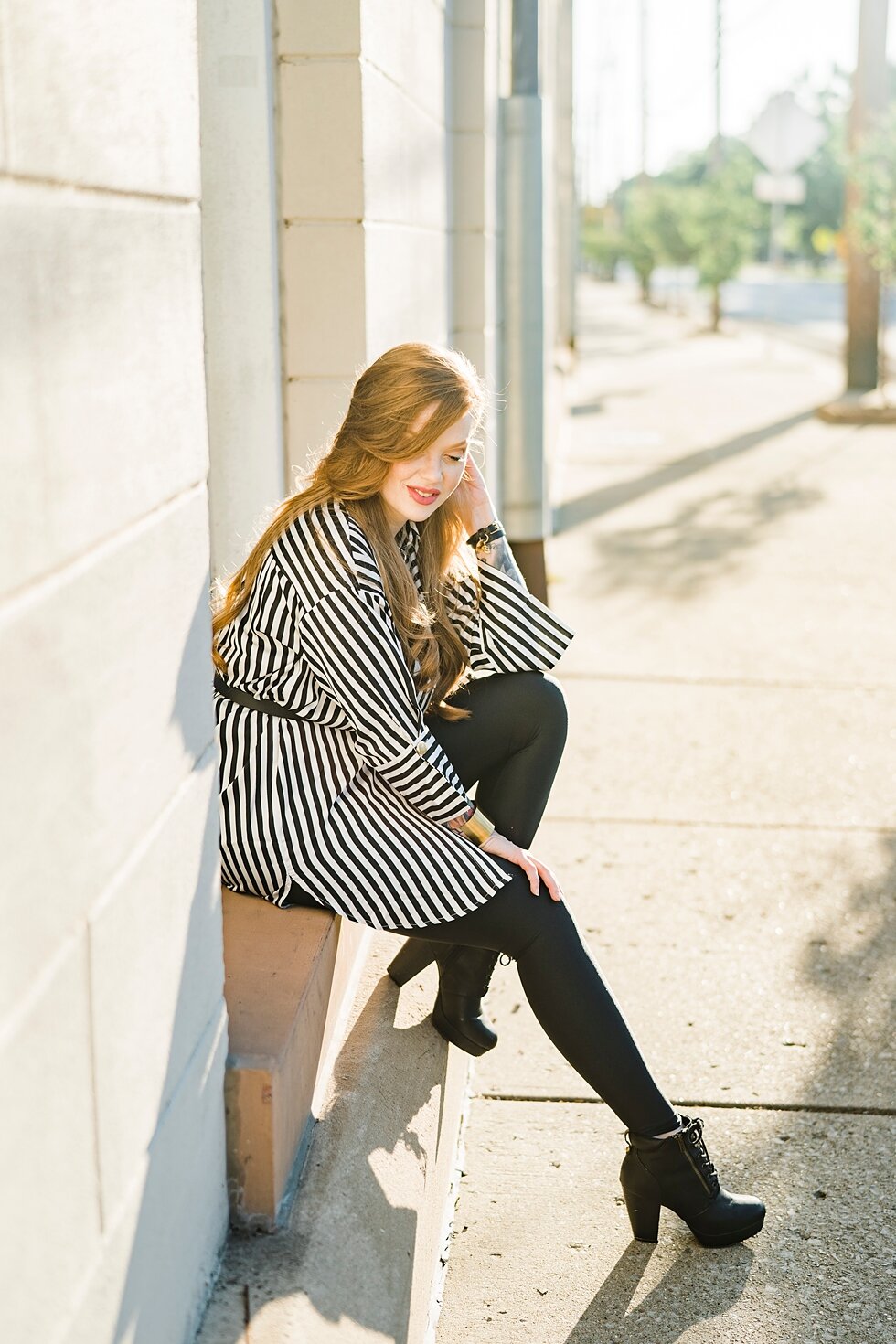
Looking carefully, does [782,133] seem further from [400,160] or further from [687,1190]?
[687,1190]

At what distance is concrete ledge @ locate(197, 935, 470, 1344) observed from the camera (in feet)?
6.64

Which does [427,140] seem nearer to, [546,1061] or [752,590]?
[546,1061]

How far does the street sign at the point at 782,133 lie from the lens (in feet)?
76.3

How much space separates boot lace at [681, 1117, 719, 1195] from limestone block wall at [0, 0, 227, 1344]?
36.1 inches

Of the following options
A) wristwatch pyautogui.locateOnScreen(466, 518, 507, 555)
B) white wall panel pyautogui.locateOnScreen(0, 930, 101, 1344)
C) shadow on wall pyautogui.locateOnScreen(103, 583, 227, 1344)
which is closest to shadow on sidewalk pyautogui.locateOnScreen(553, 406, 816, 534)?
wristwatch pyautogui.locateOnScreen(466, 518, 507, 555)

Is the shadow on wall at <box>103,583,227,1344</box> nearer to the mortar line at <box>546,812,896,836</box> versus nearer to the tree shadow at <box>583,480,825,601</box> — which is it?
the mortar line at <box>546,812,896,836</box>

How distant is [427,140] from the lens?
4.86 meters

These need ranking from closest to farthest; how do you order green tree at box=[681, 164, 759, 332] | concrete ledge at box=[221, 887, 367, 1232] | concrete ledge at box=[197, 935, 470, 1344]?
concrete ledge at box=[197, 935, 470, 1344] < concrete ledge at box=[221, 887, 367, 1232] < green tree at box=[681, 164, 759, 332]

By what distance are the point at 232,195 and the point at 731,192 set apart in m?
30.4

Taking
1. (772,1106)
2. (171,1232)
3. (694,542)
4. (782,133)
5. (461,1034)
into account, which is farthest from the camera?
(782,133)

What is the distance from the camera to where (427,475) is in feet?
9.27

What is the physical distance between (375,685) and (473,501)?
0.84 metres

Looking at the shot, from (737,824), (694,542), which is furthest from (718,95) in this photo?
(737,824)

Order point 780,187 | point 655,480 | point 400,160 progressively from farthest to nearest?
point 780,187
point 655,480
point 400,160
